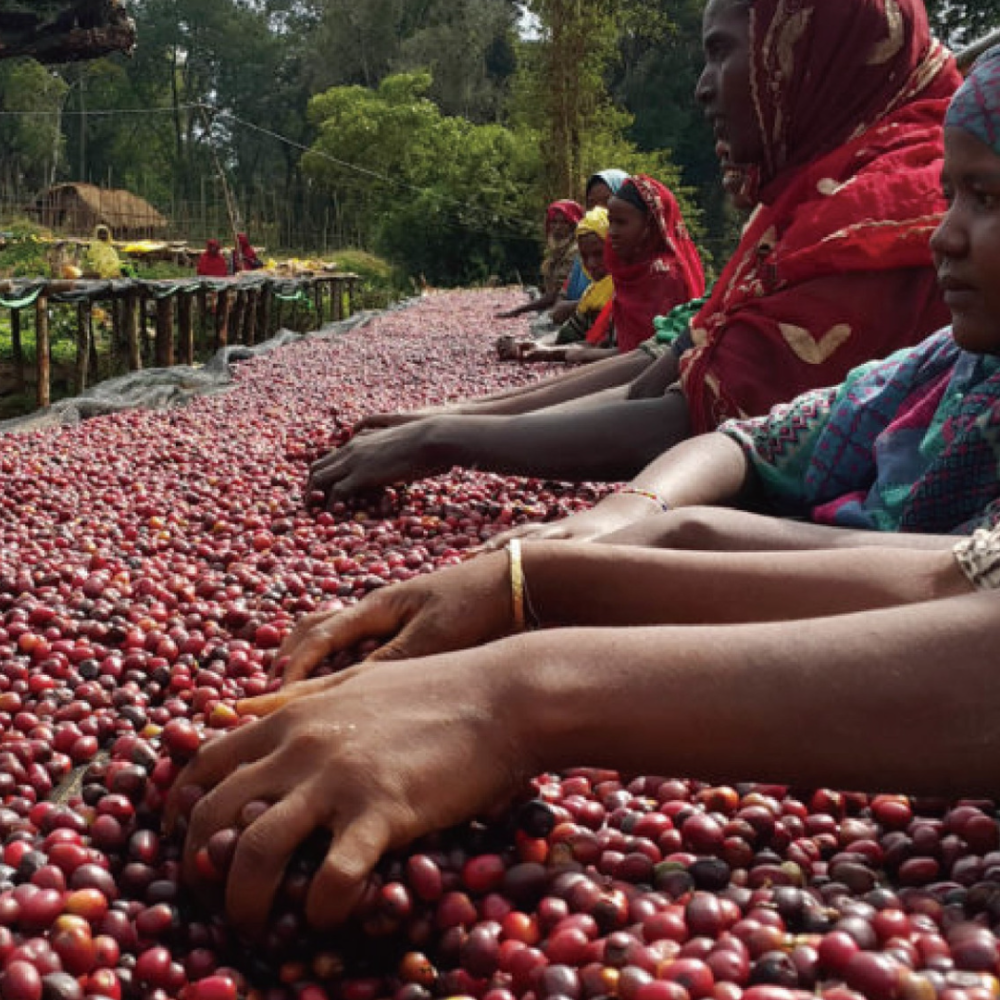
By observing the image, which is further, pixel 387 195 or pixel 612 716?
pixel 387 195

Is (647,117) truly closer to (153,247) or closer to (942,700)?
(153,247)

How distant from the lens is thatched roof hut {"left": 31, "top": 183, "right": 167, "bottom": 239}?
36156 mm

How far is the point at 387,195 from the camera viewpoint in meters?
41.9

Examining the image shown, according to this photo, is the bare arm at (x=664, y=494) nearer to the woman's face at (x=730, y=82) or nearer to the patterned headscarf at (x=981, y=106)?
the patterned headscarf at (x=981, y=106)

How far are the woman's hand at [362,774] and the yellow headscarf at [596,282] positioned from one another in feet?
26.2

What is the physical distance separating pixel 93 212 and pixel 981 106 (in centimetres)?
4076

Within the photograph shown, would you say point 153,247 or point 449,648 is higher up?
point 153,247

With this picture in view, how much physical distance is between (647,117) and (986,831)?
49.8m

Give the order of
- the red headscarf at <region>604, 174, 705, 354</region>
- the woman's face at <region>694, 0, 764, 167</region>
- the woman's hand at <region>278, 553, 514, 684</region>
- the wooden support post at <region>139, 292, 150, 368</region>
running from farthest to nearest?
Answer: the wooden support post at <region>139, 292, 150, 368</region>
the red headscarf at <region>604, 174, 705, 354</region>
the woman's face at <region>694, 0, 764, 167</region>
the woman's hand at <region>278, 553, 514, 684</region>

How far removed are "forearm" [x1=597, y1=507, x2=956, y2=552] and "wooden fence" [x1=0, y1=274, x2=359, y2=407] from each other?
9497 mm

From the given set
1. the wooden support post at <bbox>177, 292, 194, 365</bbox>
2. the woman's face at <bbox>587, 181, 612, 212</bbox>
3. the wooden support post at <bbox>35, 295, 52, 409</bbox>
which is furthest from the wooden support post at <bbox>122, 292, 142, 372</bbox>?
the woman's face at <bbox>587, 181, 612, 212</bbox>

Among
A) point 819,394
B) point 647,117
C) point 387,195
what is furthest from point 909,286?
point 647,117

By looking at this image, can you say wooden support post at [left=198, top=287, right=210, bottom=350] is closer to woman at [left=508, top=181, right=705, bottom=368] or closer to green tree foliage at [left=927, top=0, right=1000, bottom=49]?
woman at [left=508, top=181, right=705, bottom=368]

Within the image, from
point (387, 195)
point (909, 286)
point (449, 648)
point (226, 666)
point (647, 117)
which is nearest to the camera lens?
point (449, 648)
